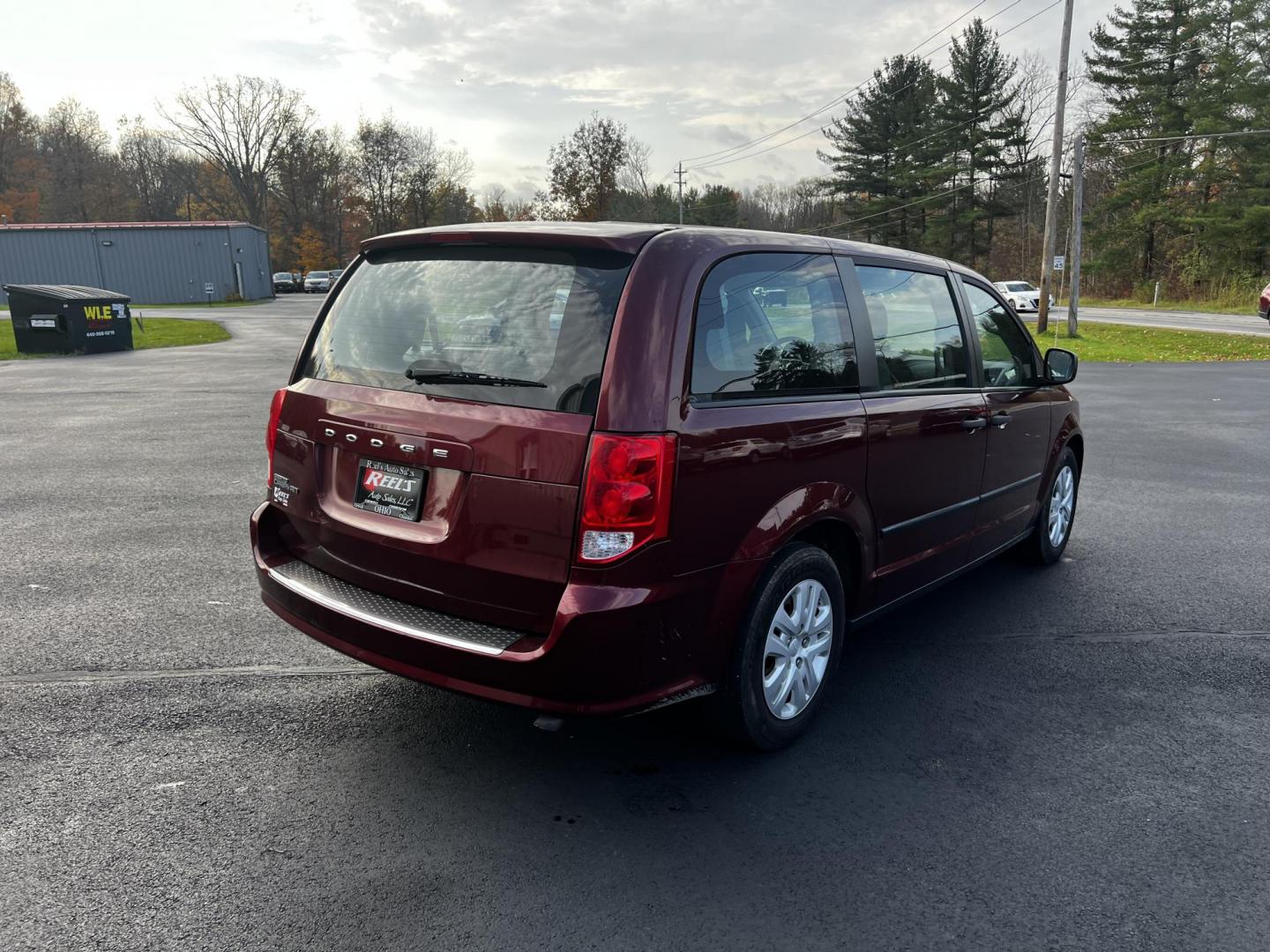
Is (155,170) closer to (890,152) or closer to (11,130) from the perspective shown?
(11,130)

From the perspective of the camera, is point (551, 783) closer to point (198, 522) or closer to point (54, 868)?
point (54, 868)

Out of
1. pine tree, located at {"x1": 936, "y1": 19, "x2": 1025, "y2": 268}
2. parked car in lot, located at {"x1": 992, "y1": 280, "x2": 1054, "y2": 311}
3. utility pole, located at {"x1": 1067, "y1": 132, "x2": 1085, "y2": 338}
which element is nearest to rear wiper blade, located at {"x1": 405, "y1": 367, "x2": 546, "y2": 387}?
utility pole, located at {"x1": 1067, "y1": 132, "x2": 1085, "y2": 338}

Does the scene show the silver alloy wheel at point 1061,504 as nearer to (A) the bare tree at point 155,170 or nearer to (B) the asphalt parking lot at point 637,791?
Answer: (B) the asphalt parking lot at point 637,791

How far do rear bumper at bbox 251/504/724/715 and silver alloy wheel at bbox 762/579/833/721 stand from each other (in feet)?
1.04

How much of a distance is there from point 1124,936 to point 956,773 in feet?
2.72

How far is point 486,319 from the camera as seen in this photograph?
2.96m

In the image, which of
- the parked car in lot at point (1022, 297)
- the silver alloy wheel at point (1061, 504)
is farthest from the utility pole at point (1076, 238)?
the silver alloy wheel at point (1061, 504)

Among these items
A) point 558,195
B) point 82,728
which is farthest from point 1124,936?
point 558,195

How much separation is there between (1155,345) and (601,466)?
81.2ft

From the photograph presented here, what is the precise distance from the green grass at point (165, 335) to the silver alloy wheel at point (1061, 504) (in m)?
19.5

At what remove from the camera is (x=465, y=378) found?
2900mm

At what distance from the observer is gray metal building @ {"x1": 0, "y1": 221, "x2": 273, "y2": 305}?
44.6 m

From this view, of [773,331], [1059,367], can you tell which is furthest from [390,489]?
[1059,367]

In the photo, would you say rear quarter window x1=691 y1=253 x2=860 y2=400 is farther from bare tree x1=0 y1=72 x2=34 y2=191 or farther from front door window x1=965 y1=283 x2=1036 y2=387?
bare tree x1=0 y1=72 x2=34 y2=191
